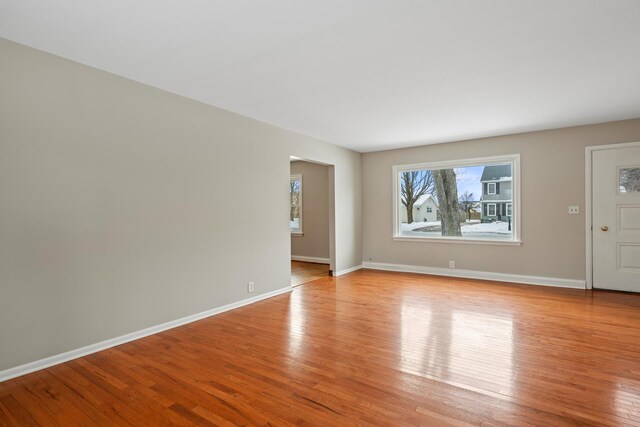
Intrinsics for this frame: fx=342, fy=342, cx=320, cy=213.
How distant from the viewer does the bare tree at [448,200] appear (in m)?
6.26

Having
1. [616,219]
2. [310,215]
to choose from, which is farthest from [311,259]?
[616,219]

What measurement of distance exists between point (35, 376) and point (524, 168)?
642 centimetres

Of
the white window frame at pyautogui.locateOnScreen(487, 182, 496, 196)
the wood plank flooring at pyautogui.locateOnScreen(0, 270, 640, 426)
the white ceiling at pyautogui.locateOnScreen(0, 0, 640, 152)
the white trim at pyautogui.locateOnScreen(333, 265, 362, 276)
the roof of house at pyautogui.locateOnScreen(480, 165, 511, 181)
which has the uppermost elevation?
the white ceiling at pyautogui.locateOnScreen(0, 0, 640, 152)

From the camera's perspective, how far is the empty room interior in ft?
7.21

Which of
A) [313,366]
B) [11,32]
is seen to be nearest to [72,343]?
[313,366]

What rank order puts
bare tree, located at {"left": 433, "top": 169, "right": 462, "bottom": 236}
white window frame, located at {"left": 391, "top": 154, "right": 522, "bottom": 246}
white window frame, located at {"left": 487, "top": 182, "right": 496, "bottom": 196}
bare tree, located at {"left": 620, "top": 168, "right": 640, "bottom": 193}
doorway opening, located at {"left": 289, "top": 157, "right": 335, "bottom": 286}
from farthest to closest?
1. doorway opening, located at {"left": 289, "top": 157, "right": 335, "bottom": 286}
2. bare tree, located at {"left": 433, "top": 169, "right": 462, "bottom": 236}
3. white window frame, located at {"left": 487, "top": 182, "right": 496, "bottom": 196}
4. white window frame, located at {"left": 391, "top": 154, "right": 522, "bottom": 246}
5. bare tree, located at {"left": 620, "top": 168, "right": 640, "bottom": 193}

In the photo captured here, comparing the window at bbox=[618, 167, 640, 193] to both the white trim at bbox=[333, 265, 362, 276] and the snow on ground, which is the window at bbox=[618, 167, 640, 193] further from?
the white trim at bbox=[333, 265, 362, 276]

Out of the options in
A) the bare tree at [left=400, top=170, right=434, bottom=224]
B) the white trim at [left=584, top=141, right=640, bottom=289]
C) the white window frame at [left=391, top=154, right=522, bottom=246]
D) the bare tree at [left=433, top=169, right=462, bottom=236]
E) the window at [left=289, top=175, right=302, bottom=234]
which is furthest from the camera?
the window at [left=289, top=175, right=302, bottom=234]

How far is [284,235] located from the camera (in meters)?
5.11

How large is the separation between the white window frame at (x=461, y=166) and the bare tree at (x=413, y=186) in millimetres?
116

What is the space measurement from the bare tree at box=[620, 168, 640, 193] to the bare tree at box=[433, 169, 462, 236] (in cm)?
228

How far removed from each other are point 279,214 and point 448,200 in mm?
3285

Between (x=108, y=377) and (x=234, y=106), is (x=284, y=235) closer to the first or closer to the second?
(x=234, y=106)

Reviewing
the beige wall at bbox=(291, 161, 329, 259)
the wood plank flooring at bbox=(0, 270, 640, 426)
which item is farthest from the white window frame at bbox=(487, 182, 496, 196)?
the beige wall at bbox=(291, 161, 329, 259)
